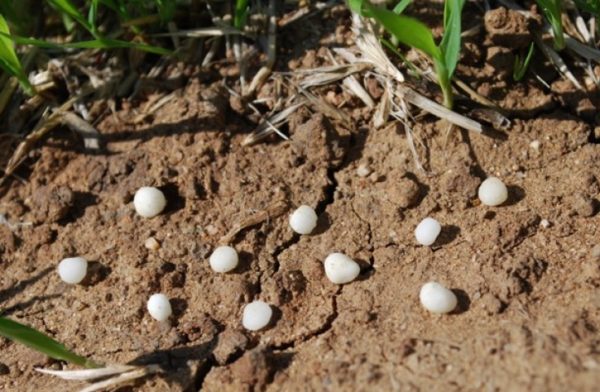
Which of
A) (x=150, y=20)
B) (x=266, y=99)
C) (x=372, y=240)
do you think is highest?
(x=150, y=20)

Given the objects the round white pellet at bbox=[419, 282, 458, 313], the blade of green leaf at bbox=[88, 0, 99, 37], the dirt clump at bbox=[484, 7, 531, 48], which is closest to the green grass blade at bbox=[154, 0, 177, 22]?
the blade of green leaf at bbox=[88, 0, 99, 37]

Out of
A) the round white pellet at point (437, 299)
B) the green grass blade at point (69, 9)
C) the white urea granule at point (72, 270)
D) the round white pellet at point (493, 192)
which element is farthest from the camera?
the green grass blade at point (69, 9)

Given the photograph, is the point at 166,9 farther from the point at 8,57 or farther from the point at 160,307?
the point at 160,307

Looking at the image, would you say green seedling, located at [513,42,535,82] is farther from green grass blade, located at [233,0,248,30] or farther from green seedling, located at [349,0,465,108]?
green grass blade, located at [233,0,248,30]

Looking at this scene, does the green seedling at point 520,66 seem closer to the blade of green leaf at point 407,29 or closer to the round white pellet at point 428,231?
the blade of green leaf at point 407,29

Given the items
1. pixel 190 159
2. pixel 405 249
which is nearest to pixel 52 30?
pixel 190 159

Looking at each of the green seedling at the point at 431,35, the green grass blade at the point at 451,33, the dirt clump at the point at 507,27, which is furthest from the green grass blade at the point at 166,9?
the dirt clump at the point at 507,27

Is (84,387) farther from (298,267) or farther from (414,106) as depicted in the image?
(414,106)
